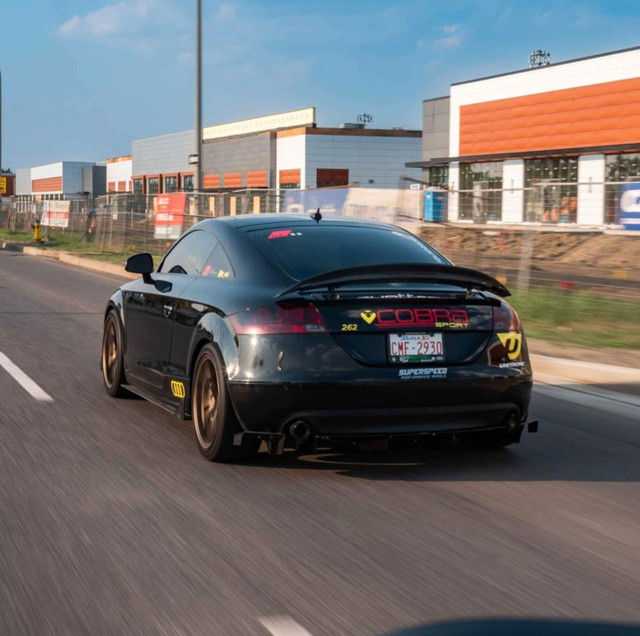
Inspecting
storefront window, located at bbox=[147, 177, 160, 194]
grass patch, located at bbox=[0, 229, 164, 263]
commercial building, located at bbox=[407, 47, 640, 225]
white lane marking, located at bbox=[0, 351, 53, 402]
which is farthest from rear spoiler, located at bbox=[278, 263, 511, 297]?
storefront window, located at bbox=[147, 177, 160, 194]

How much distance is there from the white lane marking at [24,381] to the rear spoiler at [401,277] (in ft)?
11.0

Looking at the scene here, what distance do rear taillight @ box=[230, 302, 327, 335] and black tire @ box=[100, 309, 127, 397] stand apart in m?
2.48

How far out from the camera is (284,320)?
5750mm

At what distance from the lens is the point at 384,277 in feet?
19.4

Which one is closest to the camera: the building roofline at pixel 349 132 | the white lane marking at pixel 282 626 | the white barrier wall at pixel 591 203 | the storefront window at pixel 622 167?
the white lane marking at pixel 282 626

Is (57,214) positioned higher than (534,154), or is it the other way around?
(534,154)

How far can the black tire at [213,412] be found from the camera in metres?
5.91

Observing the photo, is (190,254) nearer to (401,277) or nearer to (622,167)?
(401,277)

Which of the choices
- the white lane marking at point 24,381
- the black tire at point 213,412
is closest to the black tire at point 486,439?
the black tire at point 213,412

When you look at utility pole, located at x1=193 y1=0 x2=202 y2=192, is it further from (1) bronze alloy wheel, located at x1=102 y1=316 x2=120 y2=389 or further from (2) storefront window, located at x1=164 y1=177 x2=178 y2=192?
(2) storefront window, located at x1=164 y1=177 x2=178 y2=192

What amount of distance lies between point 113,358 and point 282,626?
16.3 ft

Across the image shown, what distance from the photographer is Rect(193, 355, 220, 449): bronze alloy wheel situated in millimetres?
6148

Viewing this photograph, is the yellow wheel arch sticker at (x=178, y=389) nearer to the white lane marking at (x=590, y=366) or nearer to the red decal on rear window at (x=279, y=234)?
the red decal on rear window at (x=279, y=234)

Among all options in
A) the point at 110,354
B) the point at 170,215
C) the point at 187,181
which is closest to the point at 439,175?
the point at 170,215
